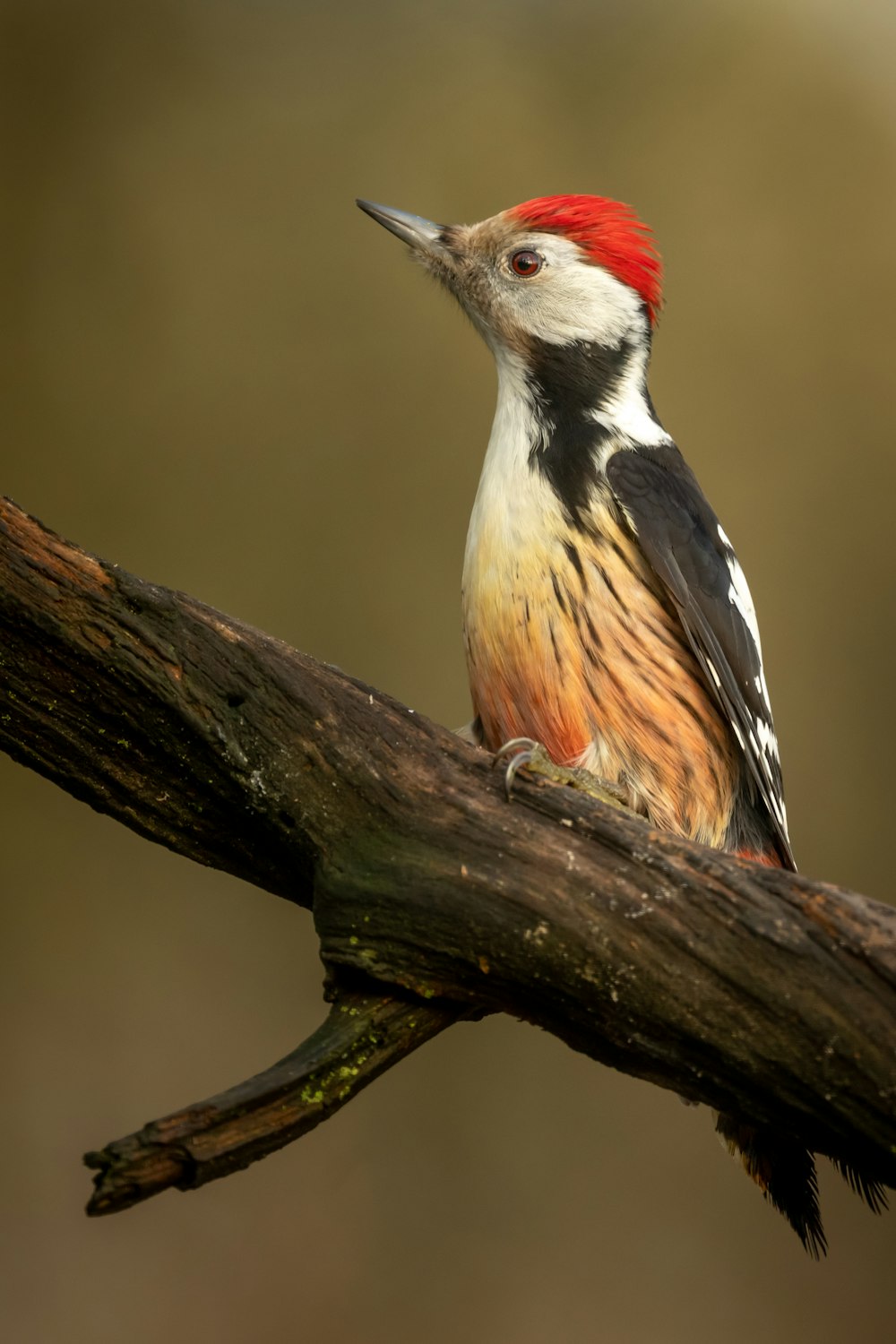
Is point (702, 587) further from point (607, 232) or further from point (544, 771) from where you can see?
point (607, 232)

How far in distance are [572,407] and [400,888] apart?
3.56 feet

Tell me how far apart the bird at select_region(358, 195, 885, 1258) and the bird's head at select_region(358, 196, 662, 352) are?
2 cm

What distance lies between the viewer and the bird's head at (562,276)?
2432 millimetres

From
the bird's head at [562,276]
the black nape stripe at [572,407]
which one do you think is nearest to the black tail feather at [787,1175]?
the black nape stripe at [572,407]

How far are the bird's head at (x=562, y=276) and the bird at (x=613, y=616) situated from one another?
20mm

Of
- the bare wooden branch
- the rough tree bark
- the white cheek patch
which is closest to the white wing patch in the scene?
the white cheek patch

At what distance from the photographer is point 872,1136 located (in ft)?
4.78

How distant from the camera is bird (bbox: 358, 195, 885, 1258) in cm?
211

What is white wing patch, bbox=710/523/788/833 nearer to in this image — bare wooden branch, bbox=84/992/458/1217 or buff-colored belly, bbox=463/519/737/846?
buff-colored belly, bbox=463/519/737/846

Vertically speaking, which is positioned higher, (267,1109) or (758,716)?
(758,716)

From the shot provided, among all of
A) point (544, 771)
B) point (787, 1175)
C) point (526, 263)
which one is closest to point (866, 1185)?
point (787, 1175)

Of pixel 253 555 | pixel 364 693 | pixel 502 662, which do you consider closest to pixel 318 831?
pixel 364 693

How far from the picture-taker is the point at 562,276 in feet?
8.04

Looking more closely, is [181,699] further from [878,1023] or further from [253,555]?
[253,555]
